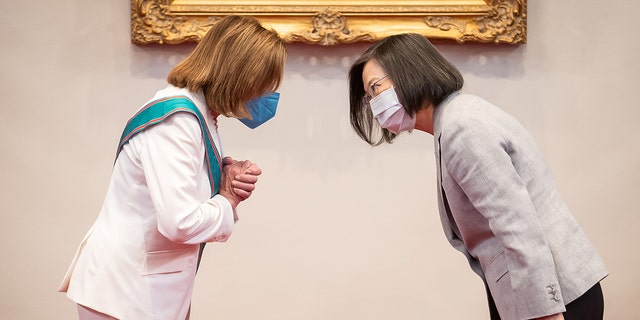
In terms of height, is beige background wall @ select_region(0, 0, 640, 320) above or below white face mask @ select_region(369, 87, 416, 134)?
below

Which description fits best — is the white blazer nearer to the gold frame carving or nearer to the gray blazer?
the gray blazer

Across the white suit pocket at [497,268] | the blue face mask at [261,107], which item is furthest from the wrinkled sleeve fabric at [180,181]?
the white suit pocket at [497,268]

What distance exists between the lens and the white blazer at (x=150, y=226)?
6.23 ft

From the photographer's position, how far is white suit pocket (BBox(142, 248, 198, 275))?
6.47 feet

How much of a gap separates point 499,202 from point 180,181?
77 centimetres

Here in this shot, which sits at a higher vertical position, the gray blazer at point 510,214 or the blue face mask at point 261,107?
the blue face mask at point 261,107

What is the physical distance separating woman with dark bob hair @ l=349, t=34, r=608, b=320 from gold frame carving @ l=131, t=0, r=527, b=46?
1271 mm

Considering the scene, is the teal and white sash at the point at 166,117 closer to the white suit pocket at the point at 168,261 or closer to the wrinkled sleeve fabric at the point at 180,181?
the wrinkled sleeve fabric at the point at 180,181

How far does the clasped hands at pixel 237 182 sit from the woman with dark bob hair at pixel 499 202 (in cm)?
46

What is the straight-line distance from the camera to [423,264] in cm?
359

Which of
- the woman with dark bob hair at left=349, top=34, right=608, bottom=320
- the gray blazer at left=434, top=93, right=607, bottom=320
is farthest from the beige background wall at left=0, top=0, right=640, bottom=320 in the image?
the gray blazer at left=434, top=93, right=607, bottom=320

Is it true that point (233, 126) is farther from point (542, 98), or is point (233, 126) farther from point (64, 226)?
point (542, 98)

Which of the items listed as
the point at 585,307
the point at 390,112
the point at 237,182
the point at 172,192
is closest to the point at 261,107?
the point at 237,182

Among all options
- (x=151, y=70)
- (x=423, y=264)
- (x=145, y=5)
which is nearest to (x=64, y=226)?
(x=151, y=70)
